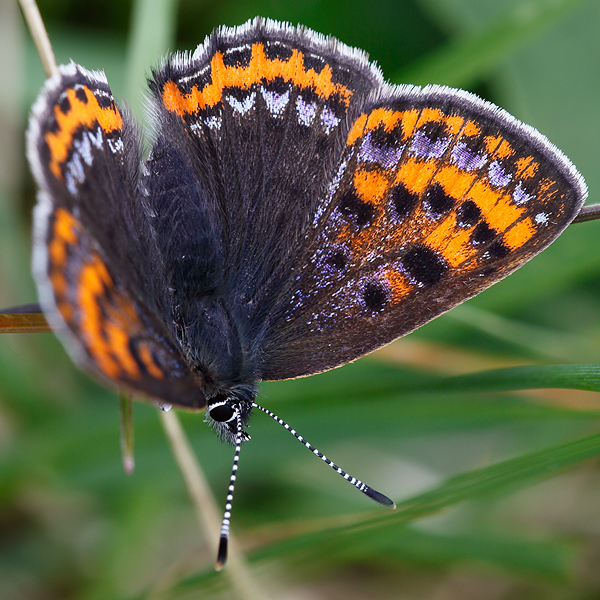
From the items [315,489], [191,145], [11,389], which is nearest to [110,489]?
[11,389]

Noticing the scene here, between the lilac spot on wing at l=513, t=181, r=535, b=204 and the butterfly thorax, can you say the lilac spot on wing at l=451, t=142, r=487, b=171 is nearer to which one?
the lilac spot on wing at l=513, t=181, r=535, b=204

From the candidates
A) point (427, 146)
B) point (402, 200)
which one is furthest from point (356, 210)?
point (427, 146)

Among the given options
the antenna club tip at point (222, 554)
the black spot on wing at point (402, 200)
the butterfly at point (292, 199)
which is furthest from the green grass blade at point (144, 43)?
the antenna club tip at point (222, 554)

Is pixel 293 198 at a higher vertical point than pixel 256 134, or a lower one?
lower

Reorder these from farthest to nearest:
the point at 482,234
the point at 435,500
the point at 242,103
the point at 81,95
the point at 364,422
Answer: the point at 364,422 < the point at 242,103 < the point at 482,234 < the point at 81,95 < the point at 435,500

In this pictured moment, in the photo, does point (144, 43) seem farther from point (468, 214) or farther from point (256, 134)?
point (468, 214)

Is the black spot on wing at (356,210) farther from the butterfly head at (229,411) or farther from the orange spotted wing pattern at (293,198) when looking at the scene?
the butterfly head at (229,411)
